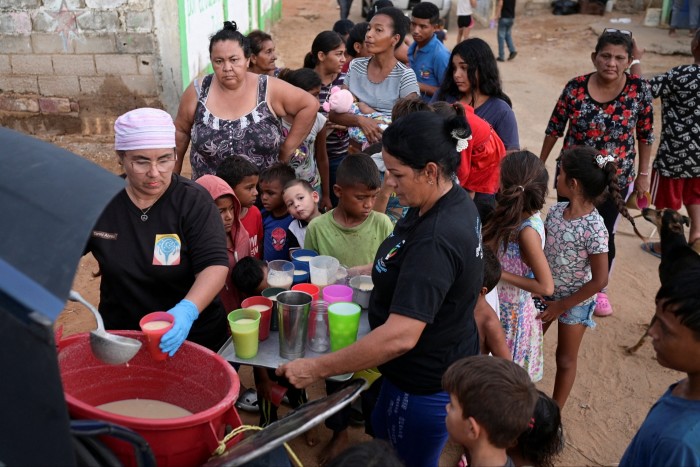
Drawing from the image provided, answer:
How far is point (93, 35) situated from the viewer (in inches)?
293

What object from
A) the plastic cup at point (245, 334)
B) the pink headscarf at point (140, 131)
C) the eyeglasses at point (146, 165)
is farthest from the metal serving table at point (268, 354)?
the pink headscarf at point (140, 131)

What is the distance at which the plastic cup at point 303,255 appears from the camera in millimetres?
3262

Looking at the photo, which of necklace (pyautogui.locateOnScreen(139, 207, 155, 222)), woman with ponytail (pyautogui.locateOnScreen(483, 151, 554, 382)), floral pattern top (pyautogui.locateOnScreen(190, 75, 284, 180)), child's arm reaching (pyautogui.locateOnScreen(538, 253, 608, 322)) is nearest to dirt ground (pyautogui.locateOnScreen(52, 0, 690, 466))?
woman with ponytail (pyautogui.locateOnScreen(483, 151, 554, 382))

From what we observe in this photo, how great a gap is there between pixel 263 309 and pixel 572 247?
1.89 meters

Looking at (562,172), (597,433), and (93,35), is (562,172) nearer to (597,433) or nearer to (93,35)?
(597,433)

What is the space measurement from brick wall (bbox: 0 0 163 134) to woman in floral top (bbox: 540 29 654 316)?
4.96 m

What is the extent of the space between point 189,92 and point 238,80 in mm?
347

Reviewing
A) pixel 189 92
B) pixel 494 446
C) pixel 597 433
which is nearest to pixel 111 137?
pixel 189 92

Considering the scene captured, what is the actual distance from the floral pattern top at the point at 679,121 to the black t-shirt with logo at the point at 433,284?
3.68 metres

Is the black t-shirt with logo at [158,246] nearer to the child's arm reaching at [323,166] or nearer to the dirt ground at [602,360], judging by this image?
the dirt ground at [602,360]

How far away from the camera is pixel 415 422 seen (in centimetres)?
256

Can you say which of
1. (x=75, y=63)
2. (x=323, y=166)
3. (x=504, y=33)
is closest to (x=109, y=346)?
(x=323, y=166)

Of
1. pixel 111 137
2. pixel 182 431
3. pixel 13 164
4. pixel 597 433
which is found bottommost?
pixel 597 433

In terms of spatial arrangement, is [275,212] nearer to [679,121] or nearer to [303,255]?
[303,255]
